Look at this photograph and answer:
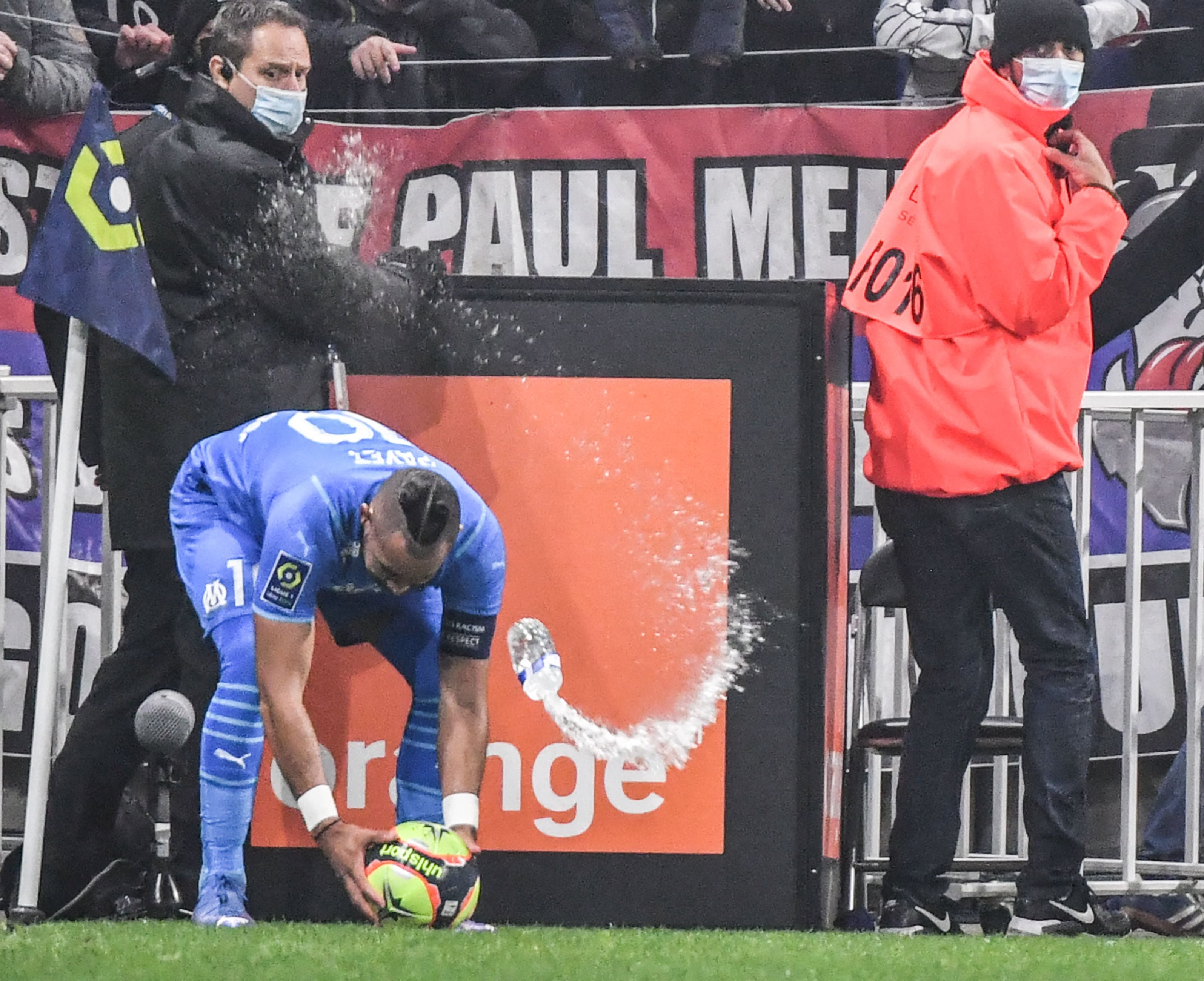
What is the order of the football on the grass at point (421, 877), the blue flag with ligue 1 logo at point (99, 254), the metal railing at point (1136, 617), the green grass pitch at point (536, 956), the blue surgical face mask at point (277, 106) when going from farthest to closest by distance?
the metal railing at point (1136, 617), the blue surgical face mask at point (277, 106), the blue flag with ligue 1 logo at point (99, 254), the football on the grass at point (421, 877), the green grass pitch at point (536, 956)

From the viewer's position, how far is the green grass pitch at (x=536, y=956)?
3.61 meters

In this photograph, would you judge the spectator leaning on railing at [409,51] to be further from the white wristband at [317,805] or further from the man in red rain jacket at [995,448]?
the white wristband at [317,805]

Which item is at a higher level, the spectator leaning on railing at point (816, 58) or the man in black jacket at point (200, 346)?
the spectator leaning on railing at point (816, 58)

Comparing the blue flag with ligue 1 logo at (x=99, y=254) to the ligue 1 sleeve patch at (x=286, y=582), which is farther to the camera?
the blue flag with ligue 1 logo at (x=99, y=254)

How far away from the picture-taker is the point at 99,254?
16.2 ft

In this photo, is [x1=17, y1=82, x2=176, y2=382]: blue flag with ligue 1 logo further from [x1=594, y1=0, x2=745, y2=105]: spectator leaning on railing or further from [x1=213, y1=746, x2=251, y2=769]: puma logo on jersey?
[x1=594, y1=0, x2=745, y2=105]: spectator leaning on railing

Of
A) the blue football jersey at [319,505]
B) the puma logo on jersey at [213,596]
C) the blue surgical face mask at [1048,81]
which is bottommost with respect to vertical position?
the puma logo on jersey at [213,596]

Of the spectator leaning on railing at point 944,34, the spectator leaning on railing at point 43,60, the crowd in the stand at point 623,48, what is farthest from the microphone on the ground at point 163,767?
the spectator leaning on railing at point 944,34

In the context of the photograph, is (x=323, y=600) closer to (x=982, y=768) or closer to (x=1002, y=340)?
(x=1002, y=340)

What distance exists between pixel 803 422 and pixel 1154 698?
193 cm

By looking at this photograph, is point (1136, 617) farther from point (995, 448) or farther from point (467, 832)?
point (467, 832)

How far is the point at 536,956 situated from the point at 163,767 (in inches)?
69.8

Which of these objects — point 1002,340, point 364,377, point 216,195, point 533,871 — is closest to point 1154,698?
point 1002,340

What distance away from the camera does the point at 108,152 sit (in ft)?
16.6
